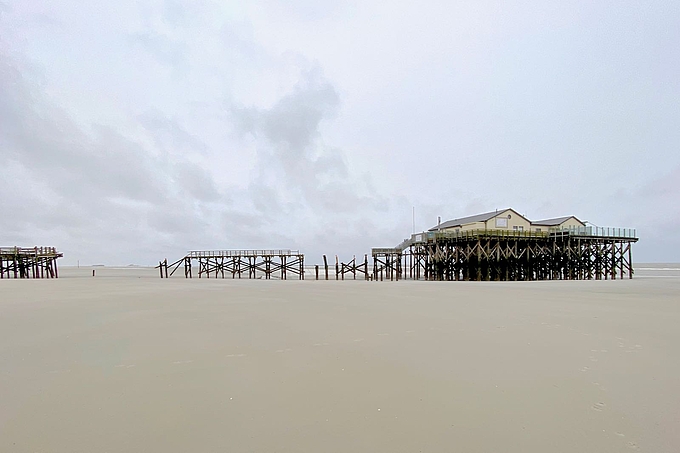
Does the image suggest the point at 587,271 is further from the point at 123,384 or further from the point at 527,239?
the point at 123,384

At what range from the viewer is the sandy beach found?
110 inches

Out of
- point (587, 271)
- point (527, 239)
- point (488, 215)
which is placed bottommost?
point (587, 271)

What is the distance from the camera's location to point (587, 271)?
34.8 m

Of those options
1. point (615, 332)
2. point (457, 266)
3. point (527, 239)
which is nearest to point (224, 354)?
point (615, 332)

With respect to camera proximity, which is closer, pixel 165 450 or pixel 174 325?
pixel 165 450

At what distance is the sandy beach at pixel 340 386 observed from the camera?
279 centimetres

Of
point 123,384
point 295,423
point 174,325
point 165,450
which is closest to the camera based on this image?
point 165,450

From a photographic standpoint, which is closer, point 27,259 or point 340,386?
point 340,386

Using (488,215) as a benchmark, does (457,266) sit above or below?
below

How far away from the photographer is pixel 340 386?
12.6 feet

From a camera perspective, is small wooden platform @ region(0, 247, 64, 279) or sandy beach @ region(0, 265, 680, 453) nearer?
sandy beach @ region(0, 265, 680, 453)

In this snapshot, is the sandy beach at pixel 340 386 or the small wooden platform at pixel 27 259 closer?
the sandy beach at pixel 340 386

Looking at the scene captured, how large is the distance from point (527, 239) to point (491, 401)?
108 ft

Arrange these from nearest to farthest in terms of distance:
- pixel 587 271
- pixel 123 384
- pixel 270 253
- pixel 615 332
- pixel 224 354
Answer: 1. pixel 123 384
2. pixel 224 354
3. pixel 615 332
4. pixel 587 271
5. pixel 270 253
